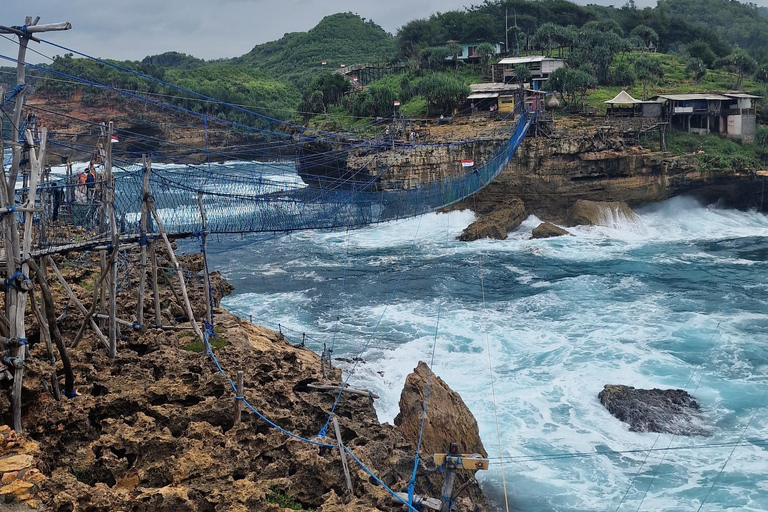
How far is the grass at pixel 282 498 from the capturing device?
6152 millimetres

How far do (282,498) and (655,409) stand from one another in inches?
278

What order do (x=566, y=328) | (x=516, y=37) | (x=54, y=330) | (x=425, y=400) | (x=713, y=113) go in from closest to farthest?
(x=54, y=330), (x=425, y=400), (x=566, y=328), (x=713, y=113), (x=516, y=37)

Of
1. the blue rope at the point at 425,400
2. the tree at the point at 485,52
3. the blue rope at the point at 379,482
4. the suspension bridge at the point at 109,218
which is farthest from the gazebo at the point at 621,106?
the blue rope at the point at 379,482

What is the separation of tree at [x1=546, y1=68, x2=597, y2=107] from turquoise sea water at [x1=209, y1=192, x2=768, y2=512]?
20.8 feet

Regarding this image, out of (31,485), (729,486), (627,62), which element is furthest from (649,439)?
(627,62)

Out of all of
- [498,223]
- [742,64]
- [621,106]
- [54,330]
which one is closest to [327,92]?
[621,106]

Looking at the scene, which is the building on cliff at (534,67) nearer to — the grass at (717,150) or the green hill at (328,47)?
the grass at (717,150)

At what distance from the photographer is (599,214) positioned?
25.7 m

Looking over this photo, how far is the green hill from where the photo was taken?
7162 cm

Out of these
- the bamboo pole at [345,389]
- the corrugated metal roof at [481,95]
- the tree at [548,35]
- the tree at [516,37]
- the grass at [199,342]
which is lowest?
the bamboo pole at [345,389]

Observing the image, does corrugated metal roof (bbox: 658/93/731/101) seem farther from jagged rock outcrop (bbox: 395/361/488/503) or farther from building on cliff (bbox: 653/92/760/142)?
jagged rock outcrop (bbox: 395/361/488/503)

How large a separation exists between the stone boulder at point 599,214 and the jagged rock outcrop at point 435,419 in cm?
1698

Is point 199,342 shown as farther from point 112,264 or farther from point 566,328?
point 566,328

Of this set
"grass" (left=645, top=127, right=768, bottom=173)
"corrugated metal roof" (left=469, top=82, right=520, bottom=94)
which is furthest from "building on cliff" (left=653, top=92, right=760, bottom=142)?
"corrugated metal roof" (left=469, top=82, right=520, bottom=94)
